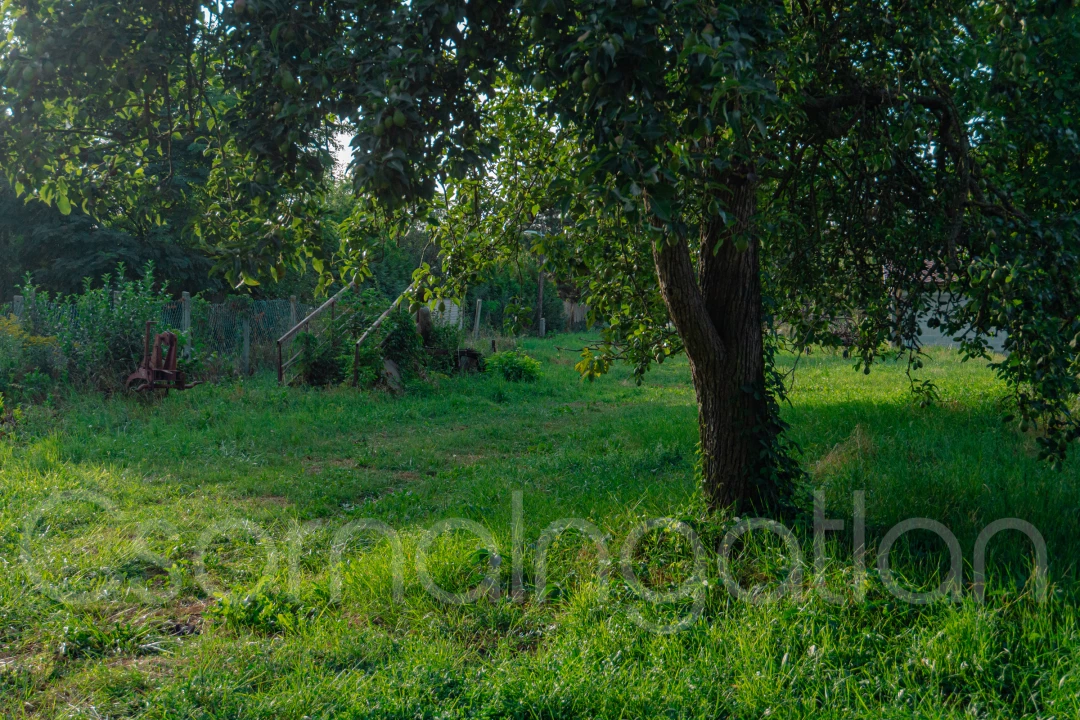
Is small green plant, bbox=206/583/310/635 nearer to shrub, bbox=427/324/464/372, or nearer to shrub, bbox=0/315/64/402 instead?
shrub, bbox=0/315/64/402

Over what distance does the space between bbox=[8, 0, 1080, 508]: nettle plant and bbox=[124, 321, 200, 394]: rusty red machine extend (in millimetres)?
7184

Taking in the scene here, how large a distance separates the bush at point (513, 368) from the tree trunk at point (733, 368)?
11.2 metres

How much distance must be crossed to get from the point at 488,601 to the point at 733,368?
6.80 feet

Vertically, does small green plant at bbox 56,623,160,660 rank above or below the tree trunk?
below

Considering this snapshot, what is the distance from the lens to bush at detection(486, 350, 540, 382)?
1644 cm

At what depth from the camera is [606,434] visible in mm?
10664

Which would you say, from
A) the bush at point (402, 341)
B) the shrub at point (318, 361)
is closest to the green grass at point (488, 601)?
the shrub at point (318, 361)

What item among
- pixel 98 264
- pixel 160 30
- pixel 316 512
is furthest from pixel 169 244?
pixel 160 30

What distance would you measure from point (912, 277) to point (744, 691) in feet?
11.4

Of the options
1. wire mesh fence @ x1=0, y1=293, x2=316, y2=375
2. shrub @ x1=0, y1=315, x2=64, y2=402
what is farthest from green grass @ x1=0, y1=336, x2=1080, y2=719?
wire mesh fence @ x1=0, y1=293, x2=316, y2=375

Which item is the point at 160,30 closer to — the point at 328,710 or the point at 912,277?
the point at 328,710

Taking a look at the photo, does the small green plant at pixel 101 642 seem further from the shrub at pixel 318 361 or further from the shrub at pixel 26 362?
the shrub at pixel 318 361

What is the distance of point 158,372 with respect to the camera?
1183cm

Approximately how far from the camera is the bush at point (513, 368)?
16.4m
